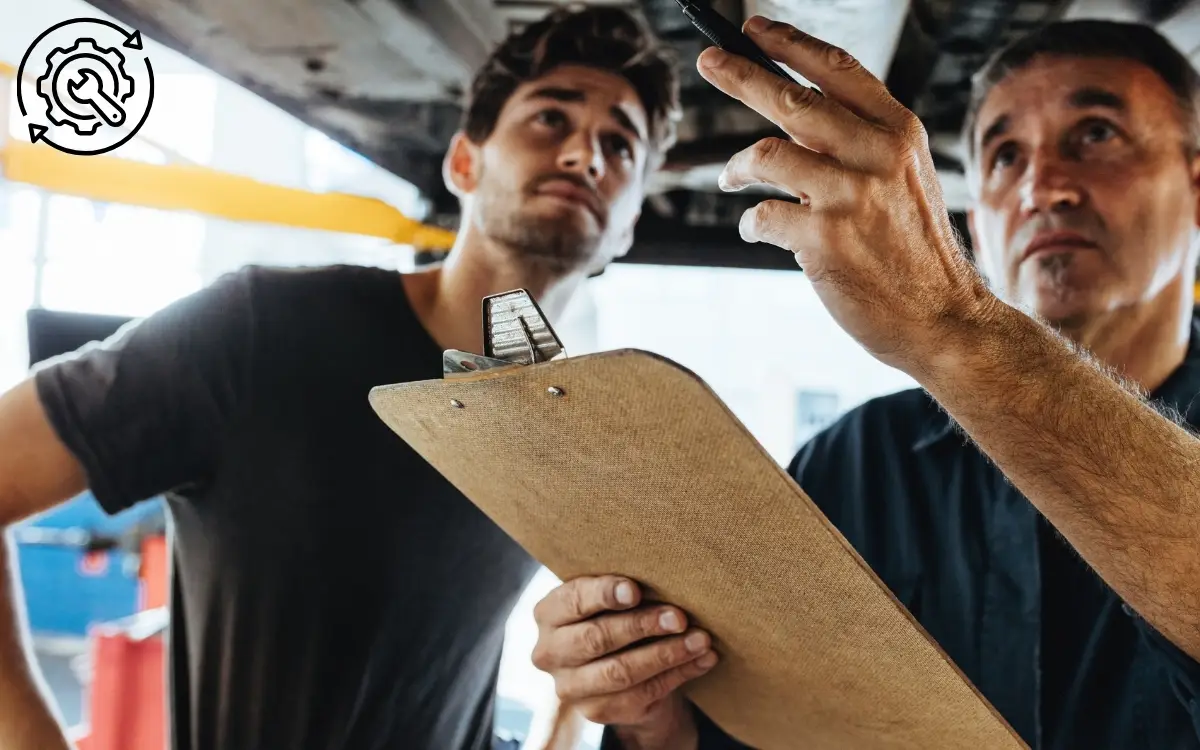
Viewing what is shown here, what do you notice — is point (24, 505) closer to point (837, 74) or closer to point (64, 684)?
point (837, 74)

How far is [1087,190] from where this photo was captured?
1.03m

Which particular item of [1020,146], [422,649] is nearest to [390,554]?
[422,649]

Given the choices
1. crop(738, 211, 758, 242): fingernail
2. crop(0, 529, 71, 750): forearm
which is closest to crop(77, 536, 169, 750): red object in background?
crop(0, 529, 71, 750): forearm

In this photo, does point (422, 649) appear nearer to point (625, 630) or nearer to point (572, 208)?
point (625, 630)

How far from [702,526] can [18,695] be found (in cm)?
92

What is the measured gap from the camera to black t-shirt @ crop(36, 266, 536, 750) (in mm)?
1052

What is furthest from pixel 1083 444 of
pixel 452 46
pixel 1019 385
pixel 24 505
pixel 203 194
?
pixel 203 194

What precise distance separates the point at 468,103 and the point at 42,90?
2.20ft

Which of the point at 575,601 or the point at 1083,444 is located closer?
the point at 1083,444

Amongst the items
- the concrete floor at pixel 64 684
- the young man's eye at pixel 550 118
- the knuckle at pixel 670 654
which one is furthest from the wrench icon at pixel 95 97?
the concrete floor at pixel 64 684

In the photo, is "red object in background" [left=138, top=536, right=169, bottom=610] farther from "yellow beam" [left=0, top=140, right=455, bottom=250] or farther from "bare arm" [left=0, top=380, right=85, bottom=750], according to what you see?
"bare arm" [left=0, top=380, right=85, bottom=750]

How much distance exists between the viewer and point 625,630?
729 millimetres

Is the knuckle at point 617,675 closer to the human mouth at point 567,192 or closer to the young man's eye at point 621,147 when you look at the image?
the human mouth at point 567,192

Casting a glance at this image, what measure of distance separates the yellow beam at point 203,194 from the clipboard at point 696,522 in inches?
44.0
